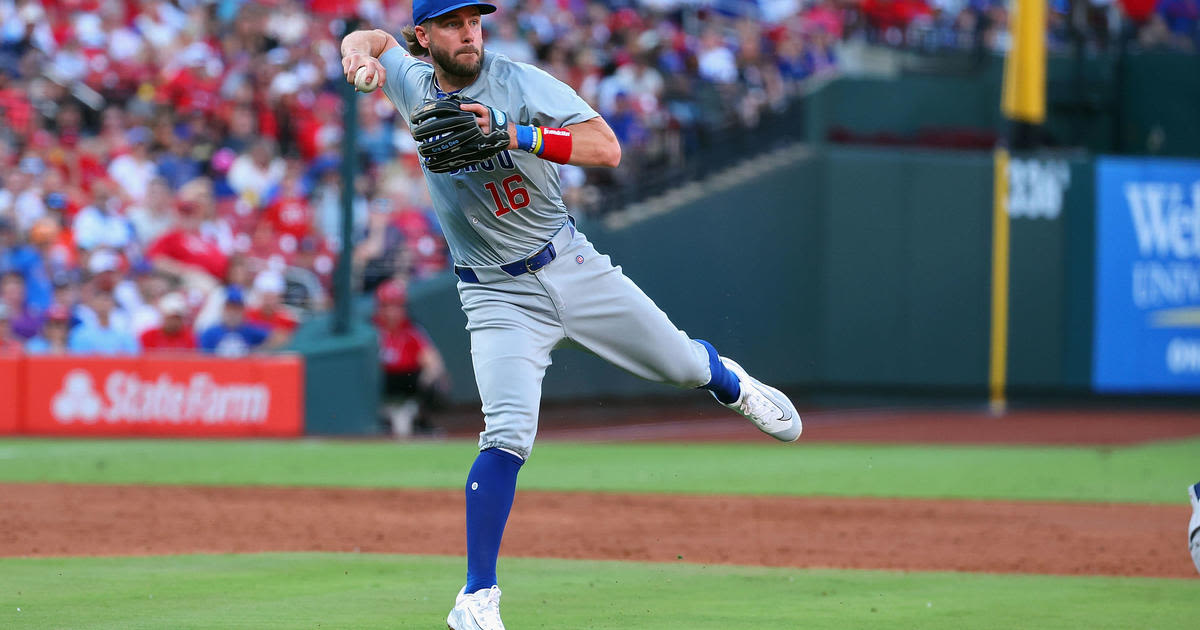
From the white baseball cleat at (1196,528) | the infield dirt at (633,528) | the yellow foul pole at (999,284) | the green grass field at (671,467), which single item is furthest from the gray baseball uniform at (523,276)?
the yellow foul pole at (999,284)

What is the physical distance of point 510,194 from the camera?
5.41 metres

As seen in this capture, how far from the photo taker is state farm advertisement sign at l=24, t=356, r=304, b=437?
13836 mm

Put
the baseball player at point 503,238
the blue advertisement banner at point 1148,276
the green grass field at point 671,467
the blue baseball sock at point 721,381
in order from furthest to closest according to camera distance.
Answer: the blue advertisement banner at point 1148,276 → the green grass field at point 671,467 → the blue baseball sock at point 721,381 → the baseball player at point 503,238

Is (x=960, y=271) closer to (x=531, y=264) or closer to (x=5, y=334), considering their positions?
(x=5, y=334)

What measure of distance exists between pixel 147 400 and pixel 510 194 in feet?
30.8

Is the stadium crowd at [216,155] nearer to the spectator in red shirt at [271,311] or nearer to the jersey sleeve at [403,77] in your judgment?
the spectator in red shirt at [271,311]

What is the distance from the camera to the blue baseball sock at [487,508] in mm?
5145

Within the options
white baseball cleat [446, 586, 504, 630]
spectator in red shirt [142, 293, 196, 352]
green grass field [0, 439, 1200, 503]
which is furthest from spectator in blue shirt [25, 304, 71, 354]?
white baseball cleat [446, 586, 504, 630]

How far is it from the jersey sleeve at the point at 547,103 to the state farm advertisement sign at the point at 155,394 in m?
9.18

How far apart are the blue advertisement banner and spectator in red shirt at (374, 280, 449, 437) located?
900 centimetres

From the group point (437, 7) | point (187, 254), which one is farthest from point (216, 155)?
point (437, 7)

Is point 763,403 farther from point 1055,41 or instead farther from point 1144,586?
point 1055,41

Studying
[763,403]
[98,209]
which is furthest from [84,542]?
[98,209]

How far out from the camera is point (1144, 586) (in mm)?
6883
